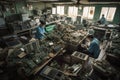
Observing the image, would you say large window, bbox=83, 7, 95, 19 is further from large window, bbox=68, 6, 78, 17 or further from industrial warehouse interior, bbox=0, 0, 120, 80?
industrial warehouse interior, bbox=0, 0, 120, 80

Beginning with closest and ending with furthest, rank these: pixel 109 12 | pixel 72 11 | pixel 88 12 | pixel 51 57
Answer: pixel 51 57 < pixel 109 12 < pixel 88 12 < pixel 72 11

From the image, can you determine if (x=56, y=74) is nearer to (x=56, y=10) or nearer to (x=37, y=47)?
(x=37, y=47)

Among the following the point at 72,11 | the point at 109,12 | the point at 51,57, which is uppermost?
the point at 72,11

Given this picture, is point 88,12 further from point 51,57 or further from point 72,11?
point 51,57

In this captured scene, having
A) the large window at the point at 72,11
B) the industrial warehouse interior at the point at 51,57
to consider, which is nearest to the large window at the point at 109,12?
the large window at the point at 72,11

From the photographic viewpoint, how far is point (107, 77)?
2533mm

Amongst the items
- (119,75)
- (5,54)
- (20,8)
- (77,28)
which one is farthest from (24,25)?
(119,75)

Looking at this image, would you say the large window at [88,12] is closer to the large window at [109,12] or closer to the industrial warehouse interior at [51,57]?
the large window at [109,12]

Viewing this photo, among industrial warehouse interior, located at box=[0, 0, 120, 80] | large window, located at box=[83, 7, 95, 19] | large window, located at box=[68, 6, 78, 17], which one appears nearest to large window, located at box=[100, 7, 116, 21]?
large window, located at box=[83, 7, 95, 19]

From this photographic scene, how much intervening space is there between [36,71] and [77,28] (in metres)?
4.60

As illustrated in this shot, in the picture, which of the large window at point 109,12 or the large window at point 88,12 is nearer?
the large window at point 109,12

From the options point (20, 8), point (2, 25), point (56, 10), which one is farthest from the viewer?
point (56, 10)

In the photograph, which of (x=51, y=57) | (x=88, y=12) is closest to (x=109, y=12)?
(x=88, y=12)

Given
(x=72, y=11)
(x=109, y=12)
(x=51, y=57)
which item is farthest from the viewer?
(x=72, y=11)
